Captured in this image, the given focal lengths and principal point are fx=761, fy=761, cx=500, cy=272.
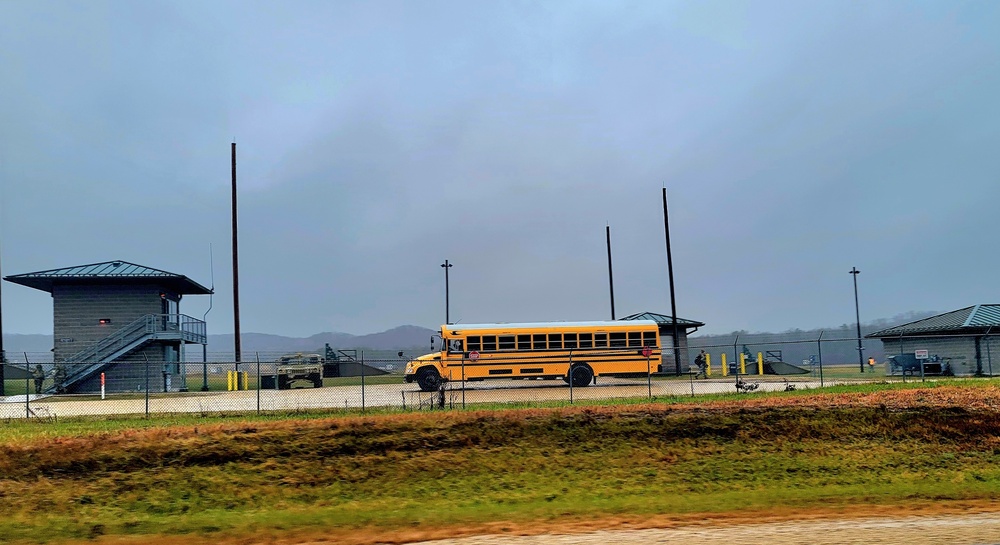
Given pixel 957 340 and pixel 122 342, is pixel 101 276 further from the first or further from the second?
pixel 957 340

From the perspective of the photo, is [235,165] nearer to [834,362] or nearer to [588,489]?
[588,489]

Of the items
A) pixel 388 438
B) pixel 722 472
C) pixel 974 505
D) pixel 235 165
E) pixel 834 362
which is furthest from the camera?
pixel 834 362

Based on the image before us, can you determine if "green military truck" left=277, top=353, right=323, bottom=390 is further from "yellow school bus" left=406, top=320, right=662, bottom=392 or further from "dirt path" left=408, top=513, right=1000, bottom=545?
"dirt path" left=408, top=513, right=1000, bottom=545

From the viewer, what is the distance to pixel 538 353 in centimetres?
3147

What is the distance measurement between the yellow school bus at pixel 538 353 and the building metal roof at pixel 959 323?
1220cm

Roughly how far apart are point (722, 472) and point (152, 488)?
11687mm

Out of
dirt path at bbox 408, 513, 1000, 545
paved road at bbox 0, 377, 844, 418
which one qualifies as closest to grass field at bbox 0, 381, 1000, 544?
dirt path at bbox 408, 513, 1000, 545

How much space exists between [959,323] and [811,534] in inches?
1318

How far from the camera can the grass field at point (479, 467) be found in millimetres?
13211

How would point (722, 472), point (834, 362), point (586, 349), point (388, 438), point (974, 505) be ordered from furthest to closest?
point (834, 362), point (586, 349), point (388, 438), point (722, 472), point (974, 505)

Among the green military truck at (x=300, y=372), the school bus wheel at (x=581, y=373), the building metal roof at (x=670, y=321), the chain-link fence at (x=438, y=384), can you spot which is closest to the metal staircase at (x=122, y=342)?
the chain-link fence at (x=438, y=384)

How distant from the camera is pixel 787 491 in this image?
48.7 ft

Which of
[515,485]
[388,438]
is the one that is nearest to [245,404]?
[388,438]

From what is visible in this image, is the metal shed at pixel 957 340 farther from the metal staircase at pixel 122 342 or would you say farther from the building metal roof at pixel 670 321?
→ the metal staircase at pixel 122 342
